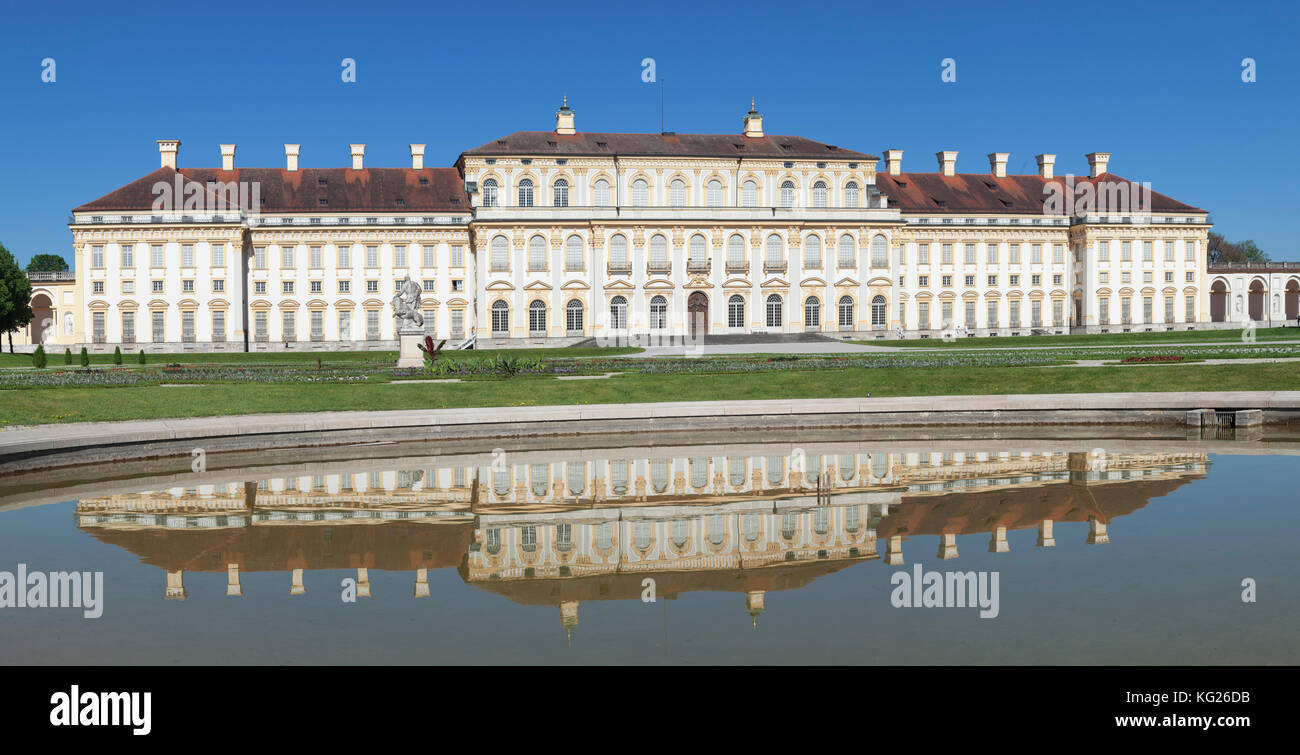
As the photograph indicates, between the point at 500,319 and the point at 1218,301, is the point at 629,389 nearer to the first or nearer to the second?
the point at 500,319

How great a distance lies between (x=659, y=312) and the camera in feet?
231

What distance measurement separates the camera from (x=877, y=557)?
31.9ft

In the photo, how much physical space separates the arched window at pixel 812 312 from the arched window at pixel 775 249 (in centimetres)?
357

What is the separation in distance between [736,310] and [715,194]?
8.20 metres

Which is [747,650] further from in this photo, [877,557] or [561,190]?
[561,190]

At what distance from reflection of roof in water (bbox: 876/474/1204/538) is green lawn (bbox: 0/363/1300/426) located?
11382mm

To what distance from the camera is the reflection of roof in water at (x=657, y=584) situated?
8539 millimetres

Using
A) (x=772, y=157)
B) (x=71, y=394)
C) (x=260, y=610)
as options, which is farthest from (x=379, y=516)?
(x=772, y=157)

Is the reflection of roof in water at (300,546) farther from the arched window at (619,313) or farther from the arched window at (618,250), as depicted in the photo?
the arched window at (618,250)

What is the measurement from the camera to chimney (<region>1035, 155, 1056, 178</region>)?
80000 millimetres

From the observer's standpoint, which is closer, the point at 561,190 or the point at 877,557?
the point at 877,557

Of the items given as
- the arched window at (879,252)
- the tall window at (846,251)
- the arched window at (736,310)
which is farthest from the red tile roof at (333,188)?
the arched window at (879,252)

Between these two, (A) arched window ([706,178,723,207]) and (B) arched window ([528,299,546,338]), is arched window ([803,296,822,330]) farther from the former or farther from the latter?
(B) arched window ([528,299,546,338])
